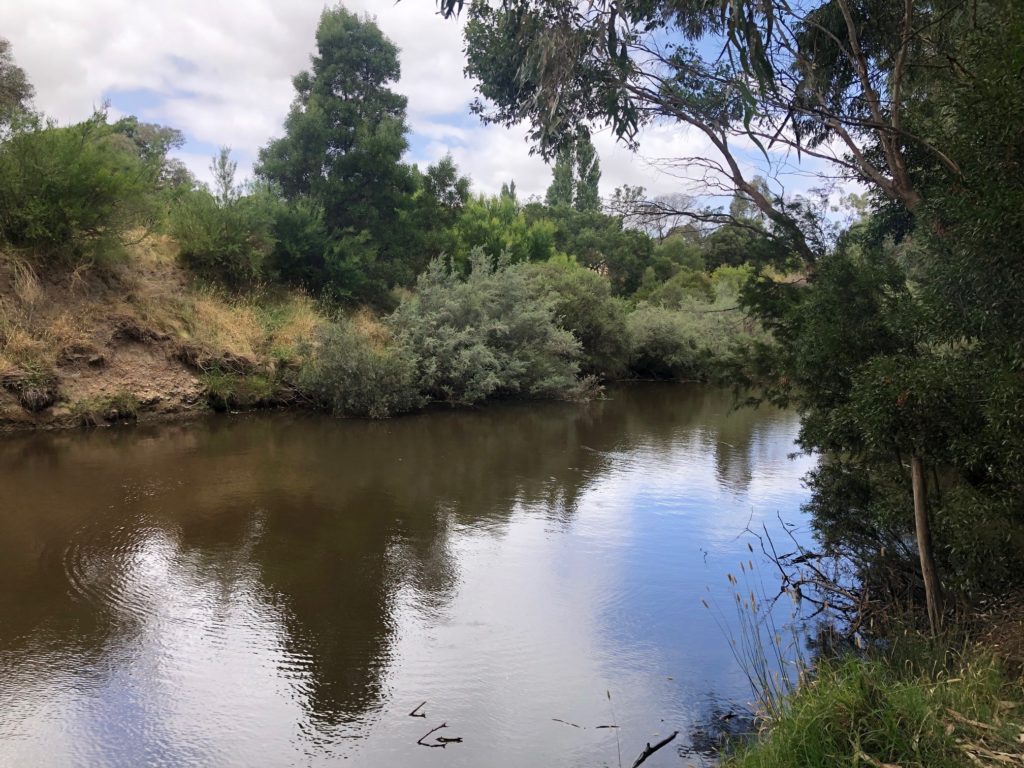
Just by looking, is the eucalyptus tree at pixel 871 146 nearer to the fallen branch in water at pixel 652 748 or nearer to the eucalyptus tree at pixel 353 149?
the fallen branch in water at pixel 652 748

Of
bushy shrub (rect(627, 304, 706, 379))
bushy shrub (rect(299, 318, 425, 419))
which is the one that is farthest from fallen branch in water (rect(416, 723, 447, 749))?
bushy shrub (rect(627, 304, 706, 379))

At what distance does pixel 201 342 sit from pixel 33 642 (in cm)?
1204

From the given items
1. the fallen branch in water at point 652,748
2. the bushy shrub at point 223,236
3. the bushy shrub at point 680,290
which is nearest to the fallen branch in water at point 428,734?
the fallen branch in water at point 652,748

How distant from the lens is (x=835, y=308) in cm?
632

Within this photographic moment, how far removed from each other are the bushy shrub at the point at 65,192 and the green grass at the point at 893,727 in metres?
16.4

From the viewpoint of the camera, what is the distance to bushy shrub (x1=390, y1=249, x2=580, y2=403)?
59.3ft

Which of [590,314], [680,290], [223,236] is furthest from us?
[680,290]

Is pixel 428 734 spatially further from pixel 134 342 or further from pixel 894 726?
pixel 134 342

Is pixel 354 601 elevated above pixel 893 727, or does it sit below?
below

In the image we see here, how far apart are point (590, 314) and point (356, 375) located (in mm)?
9624

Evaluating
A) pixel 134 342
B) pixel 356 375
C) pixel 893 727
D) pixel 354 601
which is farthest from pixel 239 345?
pixel 893 727

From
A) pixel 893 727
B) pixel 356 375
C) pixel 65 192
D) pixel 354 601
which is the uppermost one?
pixel 65 192

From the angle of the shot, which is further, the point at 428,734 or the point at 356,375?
the point at 356,375

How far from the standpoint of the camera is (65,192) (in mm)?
15609
